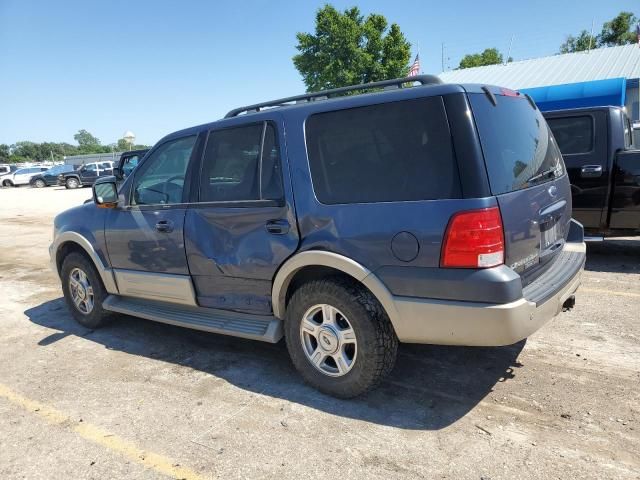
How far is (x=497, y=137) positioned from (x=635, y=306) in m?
2.95

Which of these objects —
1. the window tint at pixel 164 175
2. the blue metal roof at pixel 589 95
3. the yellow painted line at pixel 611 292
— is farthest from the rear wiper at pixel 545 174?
the blue metal roof at pixel 589 95

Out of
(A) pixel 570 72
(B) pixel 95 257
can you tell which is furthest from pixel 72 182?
(B) pixel 95 257

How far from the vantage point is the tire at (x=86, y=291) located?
467cm

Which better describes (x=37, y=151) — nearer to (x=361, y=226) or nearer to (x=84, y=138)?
(x=84, y=138)

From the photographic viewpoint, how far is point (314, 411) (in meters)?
3.06

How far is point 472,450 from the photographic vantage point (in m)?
2.56

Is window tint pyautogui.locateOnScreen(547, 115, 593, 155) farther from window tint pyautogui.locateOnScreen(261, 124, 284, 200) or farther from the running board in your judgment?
the running board

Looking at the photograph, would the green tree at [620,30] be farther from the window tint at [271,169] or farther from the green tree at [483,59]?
the window tint at [271,169]

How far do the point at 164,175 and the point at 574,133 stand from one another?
507 centimetres

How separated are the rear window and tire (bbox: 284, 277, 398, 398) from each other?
40.4 inches

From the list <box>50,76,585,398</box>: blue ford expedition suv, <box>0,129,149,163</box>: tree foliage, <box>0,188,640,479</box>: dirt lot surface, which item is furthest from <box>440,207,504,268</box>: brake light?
<box>0,129,149,163</box>: tree foliage

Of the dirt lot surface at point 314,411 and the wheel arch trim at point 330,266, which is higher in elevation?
the wheel arch trim at point 330,266

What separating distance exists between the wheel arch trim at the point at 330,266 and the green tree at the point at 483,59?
57.5 m

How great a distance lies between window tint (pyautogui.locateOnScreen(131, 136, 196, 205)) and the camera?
3904 mm
